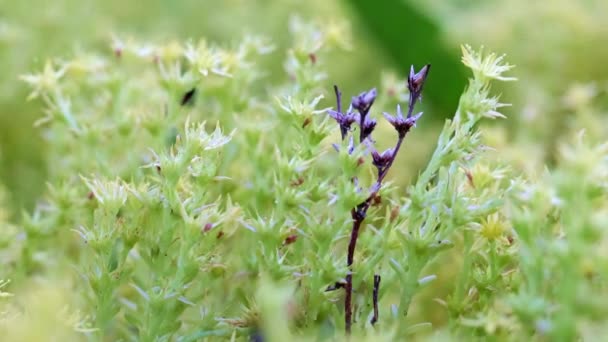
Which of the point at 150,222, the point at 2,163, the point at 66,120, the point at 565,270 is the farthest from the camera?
the point at 2,163

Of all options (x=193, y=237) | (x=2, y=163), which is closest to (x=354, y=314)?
(x=193, y=237)

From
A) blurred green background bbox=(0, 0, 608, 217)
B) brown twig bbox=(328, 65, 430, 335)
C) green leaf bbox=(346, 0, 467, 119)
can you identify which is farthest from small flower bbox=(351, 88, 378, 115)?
green leaf bbox=(346, 0, 467, 119)

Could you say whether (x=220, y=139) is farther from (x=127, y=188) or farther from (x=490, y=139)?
(x=490, y=139)

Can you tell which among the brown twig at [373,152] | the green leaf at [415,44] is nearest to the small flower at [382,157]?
the brown twig at [373,152]

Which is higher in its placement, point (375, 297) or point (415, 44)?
point (415, 44)

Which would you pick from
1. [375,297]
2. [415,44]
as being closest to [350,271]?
[375,297]

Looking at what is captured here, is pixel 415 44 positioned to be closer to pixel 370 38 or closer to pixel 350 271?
pixel 370 38

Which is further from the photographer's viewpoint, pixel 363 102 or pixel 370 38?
pixel 370 38

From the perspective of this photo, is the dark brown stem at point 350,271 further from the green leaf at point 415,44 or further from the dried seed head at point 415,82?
the green leaf at point 415,44

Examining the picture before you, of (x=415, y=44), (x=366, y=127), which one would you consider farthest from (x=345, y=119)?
(x=415, y=44)
